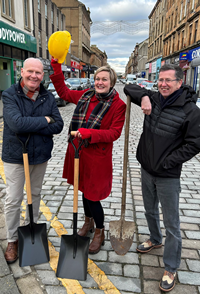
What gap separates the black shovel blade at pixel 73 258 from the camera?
251 centimetres

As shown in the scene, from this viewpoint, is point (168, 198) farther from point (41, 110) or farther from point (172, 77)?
point (41, 110)

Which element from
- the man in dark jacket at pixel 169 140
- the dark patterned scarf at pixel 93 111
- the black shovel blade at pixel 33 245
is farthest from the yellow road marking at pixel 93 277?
the dark patterned scarf at pixel 93 111

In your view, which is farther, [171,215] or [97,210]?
[97,210]

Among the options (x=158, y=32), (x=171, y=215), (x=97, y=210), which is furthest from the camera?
(x=158, y=32)

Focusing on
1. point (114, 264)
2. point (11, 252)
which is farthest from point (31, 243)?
point (114, 264)

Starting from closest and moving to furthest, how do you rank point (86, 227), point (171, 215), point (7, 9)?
point (171, 215)
point (86, 227)
point (7, 9)

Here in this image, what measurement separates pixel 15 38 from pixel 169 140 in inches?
786

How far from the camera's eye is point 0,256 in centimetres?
271

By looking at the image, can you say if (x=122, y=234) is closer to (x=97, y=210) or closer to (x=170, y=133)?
(x=97, y=210)

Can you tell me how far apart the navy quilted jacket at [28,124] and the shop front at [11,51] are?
16.7m

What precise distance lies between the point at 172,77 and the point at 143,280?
2.01 metres

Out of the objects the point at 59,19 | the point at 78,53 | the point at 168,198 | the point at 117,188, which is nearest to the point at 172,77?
the point at 168,198

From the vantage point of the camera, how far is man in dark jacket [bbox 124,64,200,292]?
2.23 m

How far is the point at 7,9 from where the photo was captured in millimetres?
18641
